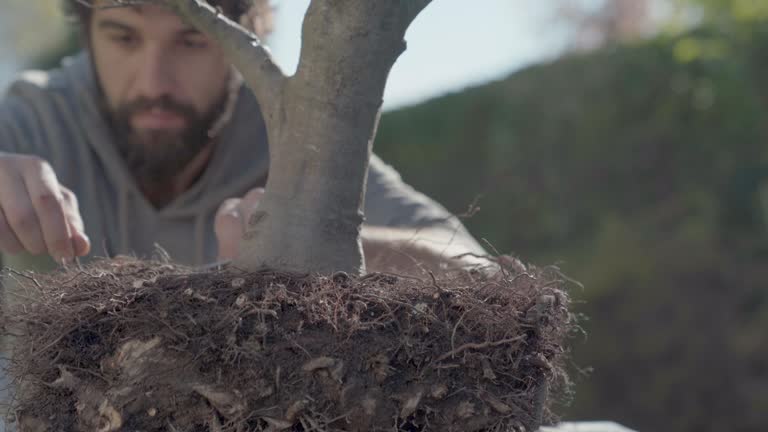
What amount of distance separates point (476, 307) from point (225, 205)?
52 cm

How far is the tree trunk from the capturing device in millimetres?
1163

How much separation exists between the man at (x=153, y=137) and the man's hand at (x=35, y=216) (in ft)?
1.51

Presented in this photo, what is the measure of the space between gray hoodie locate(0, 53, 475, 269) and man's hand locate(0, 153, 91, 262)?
0.82 metres

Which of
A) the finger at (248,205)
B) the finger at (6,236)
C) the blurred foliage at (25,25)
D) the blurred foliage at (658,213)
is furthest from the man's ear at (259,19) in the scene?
the blurred foliage at (25,25)

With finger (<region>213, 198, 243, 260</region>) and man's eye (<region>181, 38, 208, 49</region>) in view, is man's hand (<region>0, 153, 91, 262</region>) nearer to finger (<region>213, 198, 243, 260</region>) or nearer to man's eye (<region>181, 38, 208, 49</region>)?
finger (<region>213, 198, 243, 260</region>)

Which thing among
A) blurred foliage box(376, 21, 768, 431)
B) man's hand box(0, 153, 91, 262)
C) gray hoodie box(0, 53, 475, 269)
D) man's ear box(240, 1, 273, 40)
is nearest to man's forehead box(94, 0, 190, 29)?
man's ear box(240, 1, 273, 40)

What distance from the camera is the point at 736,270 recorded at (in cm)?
509

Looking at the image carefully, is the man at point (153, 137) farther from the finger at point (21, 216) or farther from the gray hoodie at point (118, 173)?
the finger at point (21, 216)

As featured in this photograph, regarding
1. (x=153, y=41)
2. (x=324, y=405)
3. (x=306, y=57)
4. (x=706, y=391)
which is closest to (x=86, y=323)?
(x=324, y=405)

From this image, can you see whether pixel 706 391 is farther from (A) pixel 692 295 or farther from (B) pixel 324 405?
(B) pixel 324 405

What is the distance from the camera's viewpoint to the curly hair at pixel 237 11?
1.89 meters

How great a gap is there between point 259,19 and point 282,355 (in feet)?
4.40

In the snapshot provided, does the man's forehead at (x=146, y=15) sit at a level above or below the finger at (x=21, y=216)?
above

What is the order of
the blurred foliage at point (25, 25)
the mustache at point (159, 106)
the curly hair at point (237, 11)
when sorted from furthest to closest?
the blurred foliage at point (25, 25) < the mustache at point (159, 106) < the curly hair at point (237, 11)
